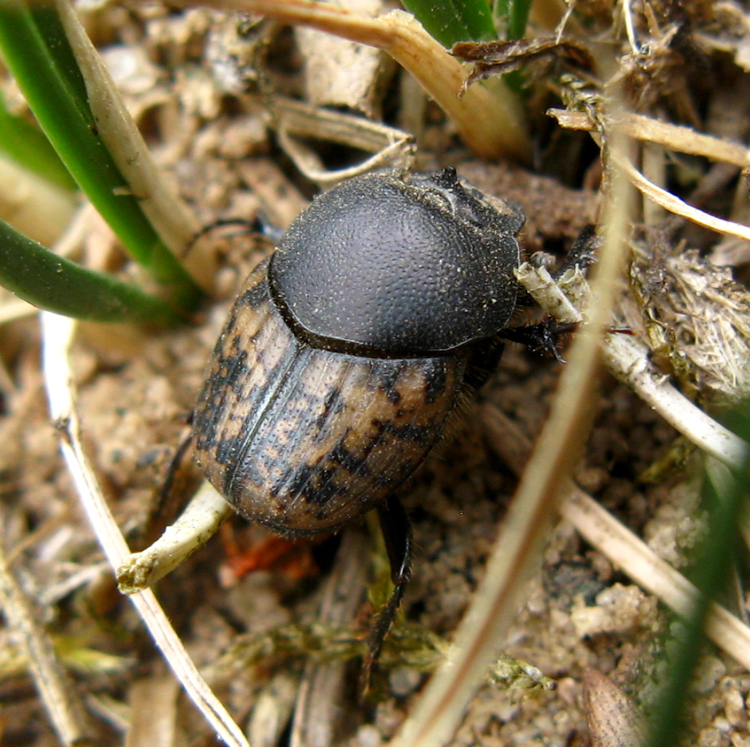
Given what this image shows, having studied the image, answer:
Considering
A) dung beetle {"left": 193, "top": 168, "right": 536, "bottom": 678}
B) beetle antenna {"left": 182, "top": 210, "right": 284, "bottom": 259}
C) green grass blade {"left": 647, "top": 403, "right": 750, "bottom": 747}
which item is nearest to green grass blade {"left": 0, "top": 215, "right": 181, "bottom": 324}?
beetle antenna {"left": 182, "top": 210, "right": 284, "bottom": 259}

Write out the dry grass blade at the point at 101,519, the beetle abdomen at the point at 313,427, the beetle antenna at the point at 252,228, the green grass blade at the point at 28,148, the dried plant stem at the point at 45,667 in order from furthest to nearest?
the beetle antenna at the point at 252,228, the green grass blade at the point at 28,148, the dried plant stem at the point at 45,667, the beetle abdomen at the point at 313,427, the dry grass blade at the point at 101,519

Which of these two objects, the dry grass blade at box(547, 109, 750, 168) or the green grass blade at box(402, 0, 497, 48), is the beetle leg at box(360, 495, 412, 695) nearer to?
the dry grass blade at box(547, 109, 750, 168)

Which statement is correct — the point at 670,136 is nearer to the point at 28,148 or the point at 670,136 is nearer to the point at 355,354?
the point at 355,354

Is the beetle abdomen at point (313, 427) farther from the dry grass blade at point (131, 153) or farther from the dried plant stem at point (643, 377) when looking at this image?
the dry grass blade at point (131, 153)

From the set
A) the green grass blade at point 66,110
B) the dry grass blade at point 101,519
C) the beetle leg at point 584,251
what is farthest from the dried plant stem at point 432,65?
the dry grass blade at point 101,519

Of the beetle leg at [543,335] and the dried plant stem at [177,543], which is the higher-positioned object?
the beetle leg at [543,335]

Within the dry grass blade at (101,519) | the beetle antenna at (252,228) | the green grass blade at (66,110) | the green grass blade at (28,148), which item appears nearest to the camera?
the green grass blade at (66,110)

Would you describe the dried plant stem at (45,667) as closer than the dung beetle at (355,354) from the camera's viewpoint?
No
